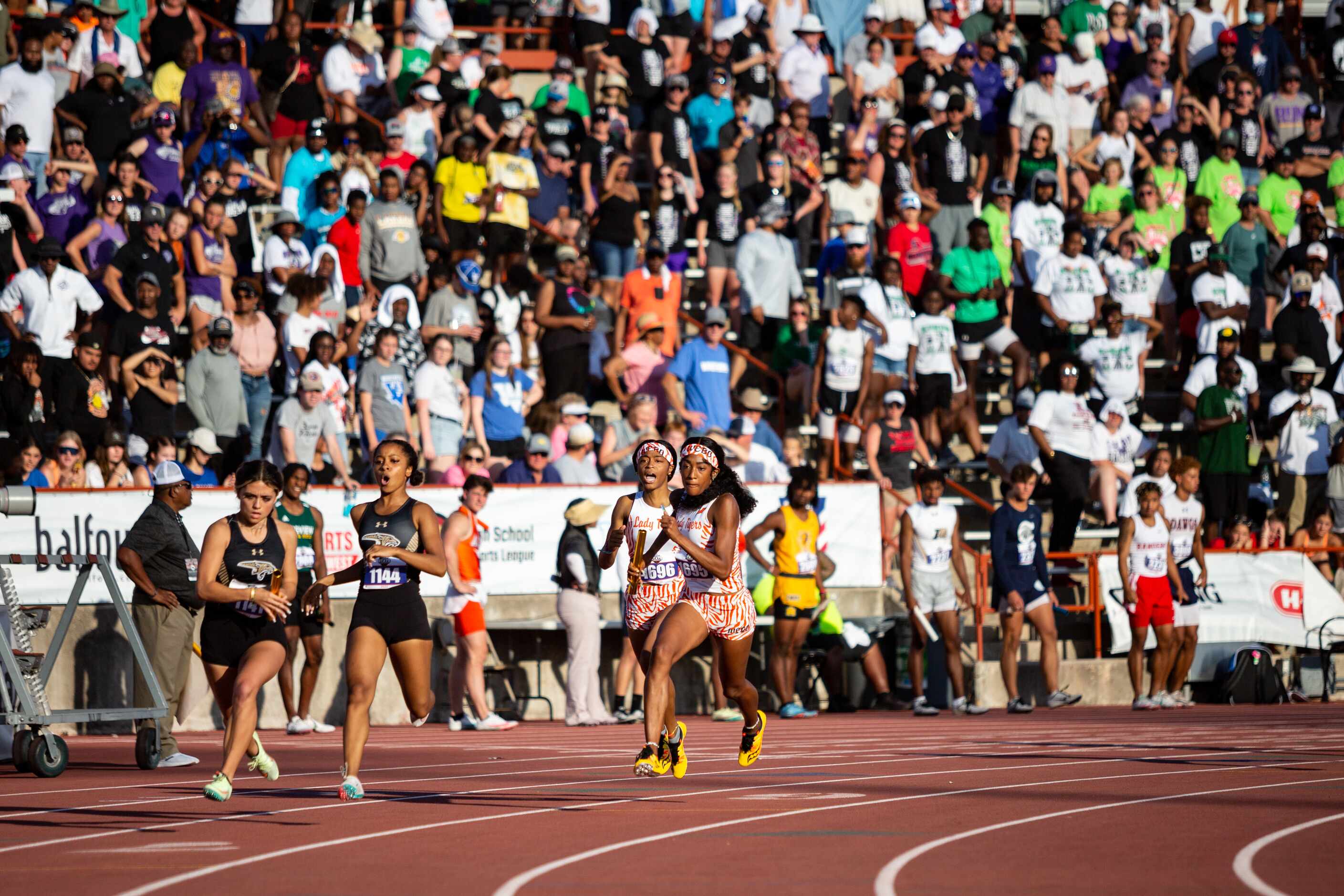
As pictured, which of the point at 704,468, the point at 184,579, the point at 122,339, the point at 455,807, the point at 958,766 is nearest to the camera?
the point at 455,807

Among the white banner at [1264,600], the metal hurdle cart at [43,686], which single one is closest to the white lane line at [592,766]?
the metal hurdle cart at [43,686]

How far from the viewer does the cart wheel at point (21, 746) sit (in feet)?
40.1

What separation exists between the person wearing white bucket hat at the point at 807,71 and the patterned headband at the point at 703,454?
13.6m

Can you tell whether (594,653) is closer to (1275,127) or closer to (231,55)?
(231,55)

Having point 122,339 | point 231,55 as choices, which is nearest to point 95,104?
point 231,55

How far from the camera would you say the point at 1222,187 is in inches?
957

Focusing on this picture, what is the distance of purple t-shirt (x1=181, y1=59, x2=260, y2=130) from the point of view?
21578 millimetres

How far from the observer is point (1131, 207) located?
78.5 feet

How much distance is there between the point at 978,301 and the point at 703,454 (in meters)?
11.4

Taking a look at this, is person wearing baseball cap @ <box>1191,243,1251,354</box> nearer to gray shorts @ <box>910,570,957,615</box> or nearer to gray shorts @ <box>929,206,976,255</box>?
gray shorts @ <box>929,206,976,255</box>

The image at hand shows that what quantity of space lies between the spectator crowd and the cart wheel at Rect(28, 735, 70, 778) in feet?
16.9

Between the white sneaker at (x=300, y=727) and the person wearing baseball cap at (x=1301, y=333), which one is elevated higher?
the person wearing baseball cap at (x=1301, y=333)

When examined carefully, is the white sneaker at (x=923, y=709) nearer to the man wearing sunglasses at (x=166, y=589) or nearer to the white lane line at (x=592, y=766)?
the white lane line at (x=592, y=766)

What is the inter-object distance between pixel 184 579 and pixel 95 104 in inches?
351
